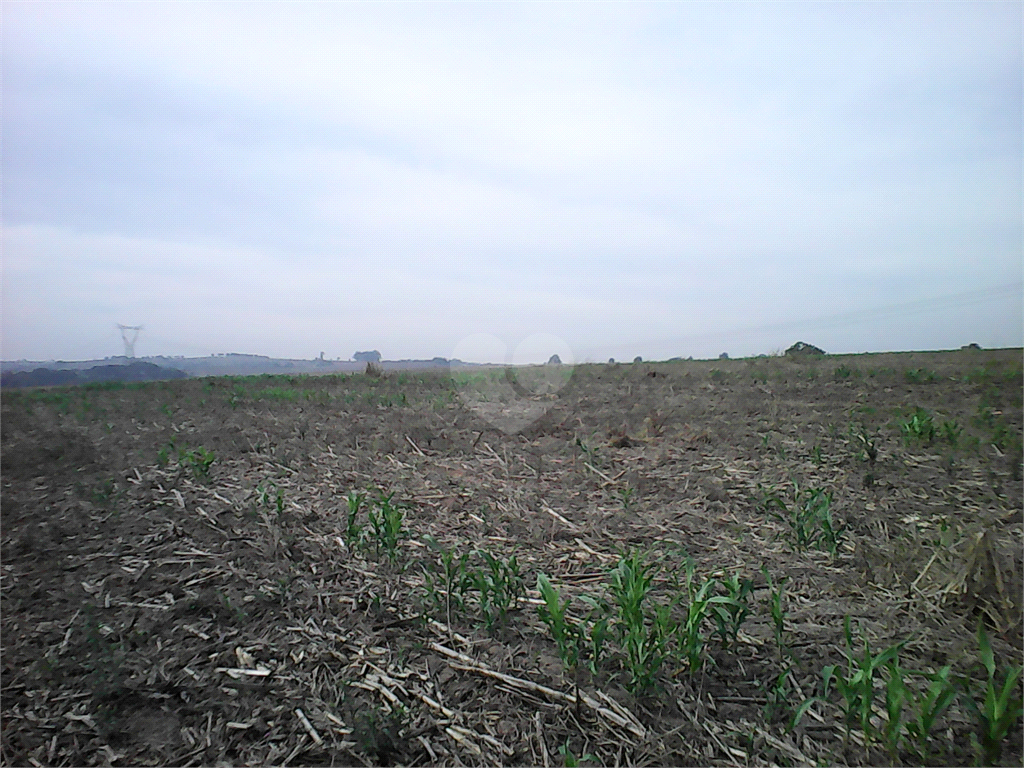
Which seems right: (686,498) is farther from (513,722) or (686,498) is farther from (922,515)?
(513,722)

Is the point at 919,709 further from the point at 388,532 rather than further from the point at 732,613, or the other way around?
the point at 388,532

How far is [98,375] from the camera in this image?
1112 cm

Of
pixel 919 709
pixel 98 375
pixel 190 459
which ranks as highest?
pixel 98 375

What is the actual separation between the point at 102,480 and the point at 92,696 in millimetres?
2851

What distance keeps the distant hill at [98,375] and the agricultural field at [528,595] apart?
5808mm

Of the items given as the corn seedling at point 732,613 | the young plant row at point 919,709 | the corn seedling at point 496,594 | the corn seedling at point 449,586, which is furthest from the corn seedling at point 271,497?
the young plant row at point 919,709

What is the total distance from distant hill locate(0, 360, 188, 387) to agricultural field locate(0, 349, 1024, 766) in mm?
5808

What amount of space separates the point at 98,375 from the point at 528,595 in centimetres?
1128

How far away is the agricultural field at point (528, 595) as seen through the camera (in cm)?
226

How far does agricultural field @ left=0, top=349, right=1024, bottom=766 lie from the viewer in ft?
7.41

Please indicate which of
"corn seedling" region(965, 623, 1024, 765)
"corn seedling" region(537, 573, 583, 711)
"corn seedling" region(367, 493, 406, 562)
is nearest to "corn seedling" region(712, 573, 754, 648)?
"corn seedling" region(537, 573, 583, 711)

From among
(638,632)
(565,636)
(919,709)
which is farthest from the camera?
(565,636)

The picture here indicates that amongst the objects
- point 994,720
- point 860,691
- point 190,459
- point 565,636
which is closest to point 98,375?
point 190,459

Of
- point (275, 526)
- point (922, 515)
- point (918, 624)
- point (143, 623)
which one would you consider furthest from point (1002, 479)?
point (143, 623)
